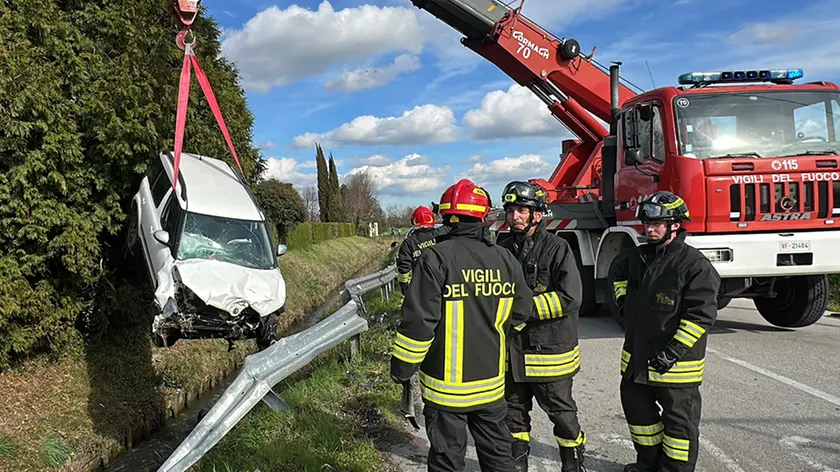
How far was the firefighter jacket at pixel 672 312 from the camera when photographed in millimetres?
3383

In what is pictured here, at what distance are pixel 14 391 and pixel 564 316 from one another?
672 centimetres

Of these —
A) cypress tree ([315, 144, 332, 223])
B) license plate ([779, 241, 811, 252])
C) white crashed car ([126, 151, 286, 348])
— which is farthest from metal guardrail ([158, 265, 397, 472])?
cypress tree ([315, 144, 332, 223])

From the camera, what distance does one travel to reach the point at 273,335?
7.29 metres

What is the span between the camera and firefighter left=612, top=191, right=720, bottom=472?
3395 mm

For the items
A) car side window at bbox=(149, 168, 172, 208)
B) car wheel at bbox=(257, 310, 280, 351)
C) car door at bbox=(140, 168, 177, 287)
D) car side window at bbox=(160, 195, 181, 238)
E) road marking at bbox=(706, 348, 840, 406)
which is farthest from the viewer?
car side window at bbox=(149, 168, 172, 208)

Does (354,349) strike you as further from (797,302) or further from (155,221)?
(797,302)

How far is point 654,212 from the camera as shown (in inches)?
144

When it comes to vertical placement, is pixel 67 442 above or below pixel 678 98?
below

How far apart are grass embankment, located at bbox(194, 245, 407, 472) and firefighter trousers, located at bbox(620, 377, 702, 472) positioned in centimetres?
175

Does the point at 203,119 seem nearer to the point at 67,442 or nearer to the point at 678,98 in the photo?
the point at 67,442

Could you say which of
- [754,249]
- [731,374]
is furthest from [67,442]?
[754,249]

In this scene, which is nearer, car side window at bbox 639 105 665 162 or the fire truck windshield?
the fire truck windshield

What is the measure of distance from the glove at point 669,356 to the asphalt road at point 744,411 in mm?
1058

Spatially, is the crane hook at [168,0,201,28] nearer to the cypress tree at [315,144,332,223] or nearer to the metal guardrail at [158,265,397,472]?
the metal guardrail at [158,265,397,472]
